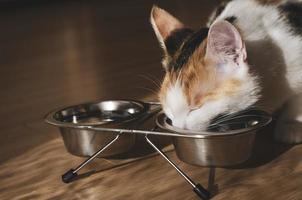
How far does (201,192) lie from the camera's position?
97 cm

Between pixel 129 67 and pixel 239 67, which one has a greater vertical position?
pixel 239 67

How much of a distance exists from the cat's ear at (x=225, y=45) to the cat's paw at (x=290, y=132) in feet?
0.94

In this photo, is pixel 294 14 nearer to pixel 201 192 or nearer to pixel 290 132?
pixel 290 132

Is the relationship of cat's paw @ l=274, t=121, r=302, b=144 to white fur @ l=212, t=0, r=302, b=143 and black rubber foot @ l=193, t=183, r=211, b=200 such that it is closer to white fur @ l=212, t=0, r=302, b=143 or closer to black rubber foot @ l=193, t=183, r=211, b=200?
white fur @ l=212, t=0, r=302, b=143

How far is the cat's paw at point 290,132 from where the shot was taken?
3.99 feet

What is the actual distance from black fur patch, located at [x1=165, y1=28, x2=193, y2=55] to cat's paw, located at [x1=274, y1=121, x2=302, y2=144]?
1.03 ft

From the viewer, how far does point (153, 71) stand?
Answer: 2.06 metres

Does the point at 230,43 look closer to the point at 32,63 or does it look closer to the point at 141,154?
the point at 141,154

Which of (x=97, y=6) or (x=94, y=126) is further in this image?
(x=97, y=6)

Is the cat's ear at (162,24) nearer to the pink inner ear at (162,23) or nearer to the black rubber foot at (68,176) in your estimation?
the pink inner ear at (162,23)

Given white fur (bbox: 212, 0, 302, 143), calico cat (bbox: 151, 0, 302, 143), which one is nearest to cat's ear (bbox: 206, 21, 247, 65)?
calico cat (bbox: 151, 0, 302, 143)

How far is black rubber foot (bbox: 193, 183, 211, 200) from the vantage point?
0.97 m

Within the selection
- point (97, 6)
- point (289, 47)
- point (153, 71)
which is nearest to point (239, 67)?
point (289, 47)

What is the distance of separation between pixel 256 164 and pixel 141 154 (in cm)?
27
